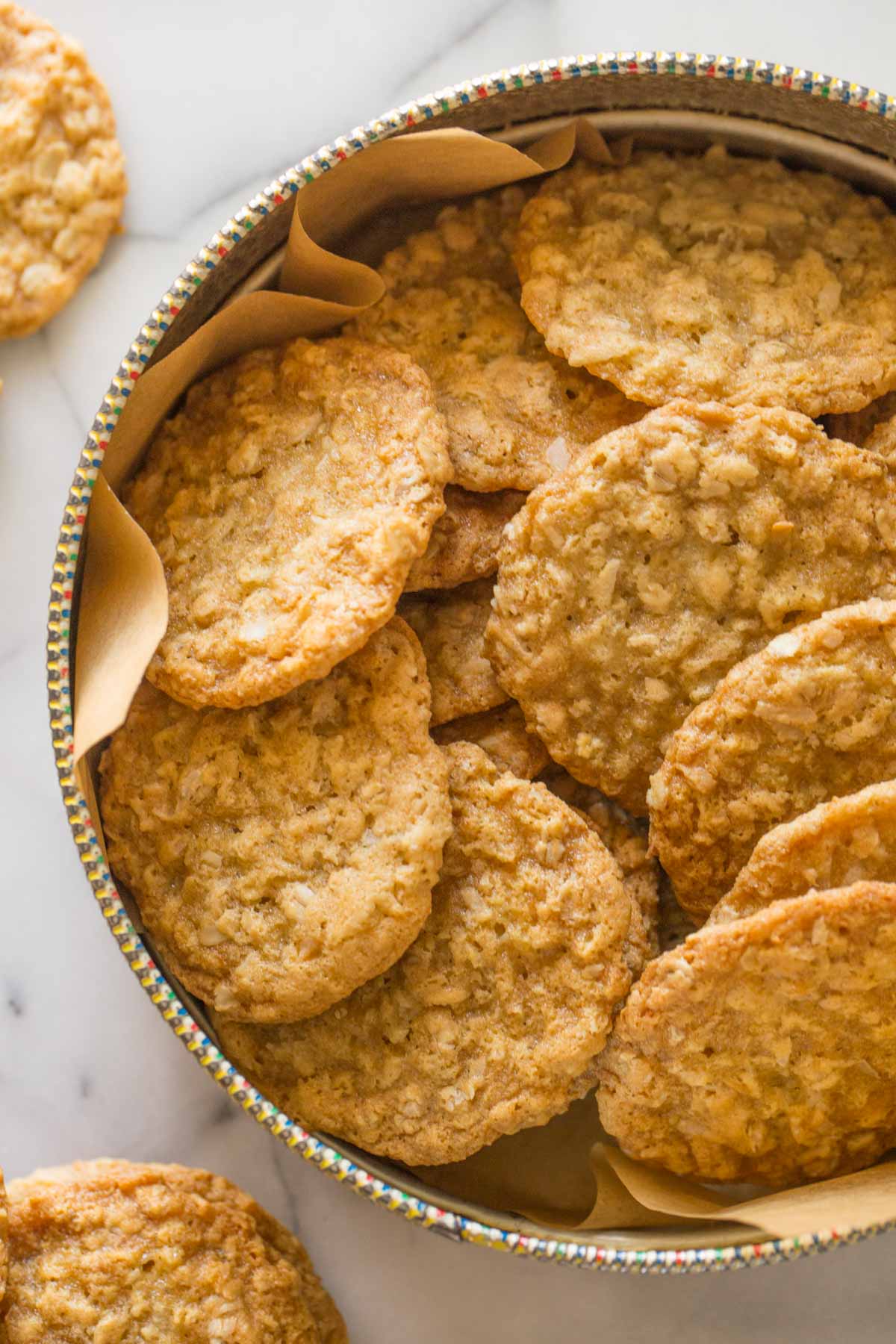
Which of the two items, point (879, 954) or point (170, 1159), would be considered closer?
point (879, 954)

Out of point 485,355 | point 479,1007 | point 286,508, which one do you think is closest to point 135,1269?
point 479,1007

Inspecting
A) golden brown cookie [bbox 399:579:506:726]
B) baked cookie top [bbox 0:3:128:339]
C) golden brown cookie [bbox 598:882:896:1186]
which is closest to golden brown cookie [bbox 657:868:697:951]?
golden brown cookie [bbox 598:882:896:1186]

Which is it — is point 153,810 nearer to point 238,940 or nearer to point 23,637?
point 238,940

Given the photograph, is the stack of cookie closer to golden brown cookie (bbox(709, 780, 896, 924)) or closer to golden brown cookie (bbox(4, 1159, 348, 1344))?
golden brown cookie (bbox(709, 780, 896, 924))

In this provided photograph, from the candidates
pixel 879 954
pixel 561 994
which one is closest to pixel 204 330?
pixel 561 994

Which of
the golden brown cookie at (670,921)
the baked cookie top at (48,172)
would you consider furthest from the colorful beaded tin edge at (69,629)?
the baked cookie top at (48,172)

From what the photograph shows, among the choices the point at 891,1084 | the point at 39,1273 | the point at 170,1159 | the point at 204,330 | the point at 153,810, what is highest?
A: the point at 204,330

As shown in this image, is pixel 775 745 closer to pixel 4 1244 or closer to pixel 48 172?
pixel 4 1244
